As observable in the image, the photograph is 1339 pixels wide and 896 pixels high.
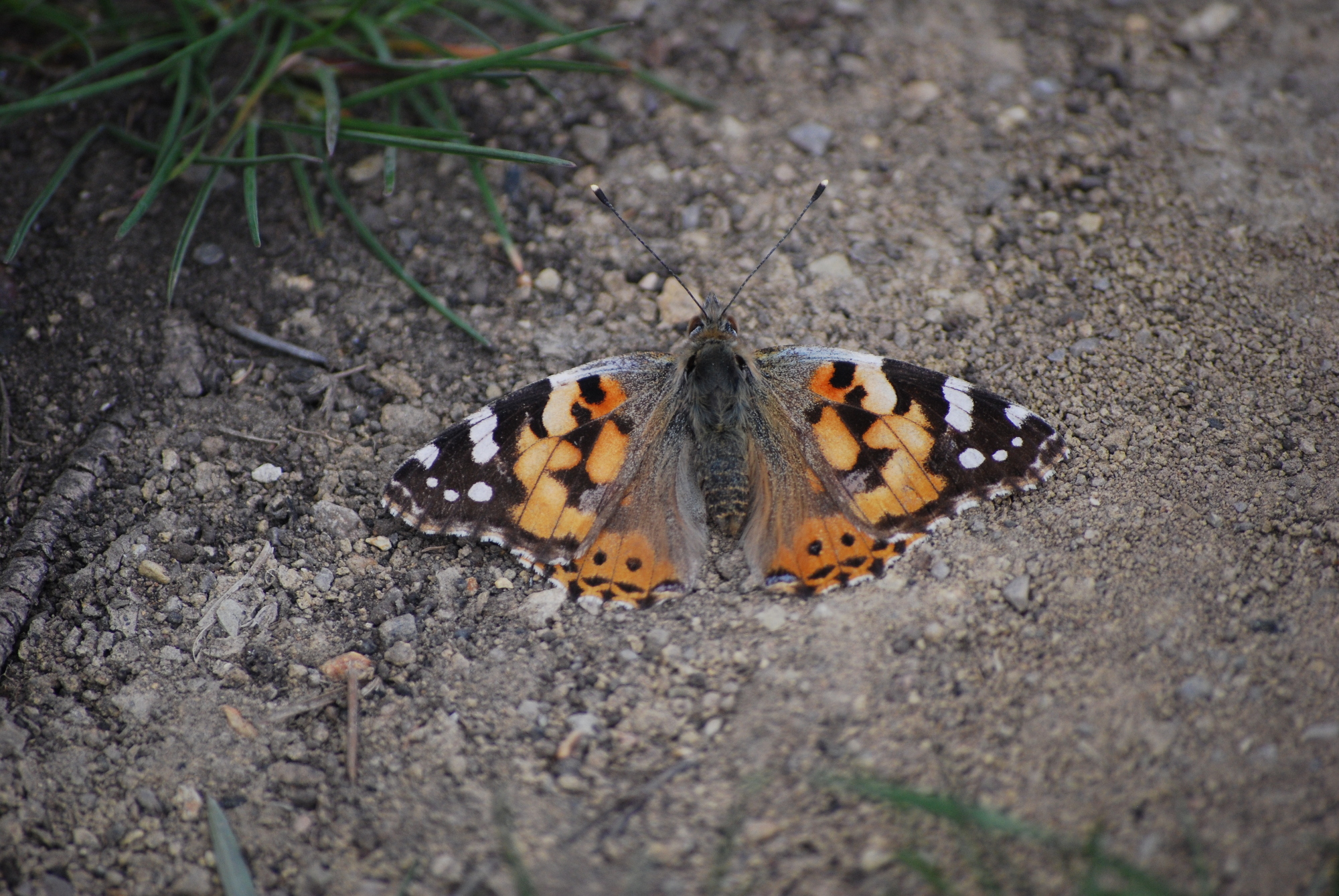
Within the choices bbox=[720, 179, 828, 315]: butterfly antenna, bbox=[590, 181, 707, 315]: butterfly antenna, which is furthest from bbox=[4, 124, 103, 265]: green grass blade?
bbox=[720, 179, 828, 315]: butterfly antenna

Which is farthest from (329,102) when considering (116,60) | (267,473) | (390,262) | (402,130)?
(267,473)

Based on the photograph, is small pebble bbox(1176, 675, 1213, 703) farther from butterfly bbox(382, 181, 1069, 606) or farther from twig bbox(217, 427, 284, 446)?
twig bbox(217, 427, 284, 446)

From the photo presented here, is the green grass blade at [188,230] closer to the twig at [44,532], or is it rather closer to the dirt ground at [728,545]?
the dirt ground at [728,545]

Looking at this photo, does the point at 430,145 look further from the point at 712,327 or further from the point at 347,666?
the point at 347,666

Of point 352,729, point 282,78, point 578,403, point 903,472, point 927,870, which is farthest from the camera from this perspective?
point 282,78

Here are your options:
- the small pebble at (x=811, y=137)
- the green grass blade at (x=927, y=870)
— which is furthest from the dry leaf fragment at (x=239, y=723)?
the small pebble at (x=811, y=137)

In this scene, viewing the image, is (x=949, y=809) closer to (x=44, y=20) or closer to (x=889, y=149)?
(x=889, y=149)

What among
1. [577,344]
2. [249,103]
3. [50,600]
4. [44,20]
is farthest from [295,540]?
[44,20]

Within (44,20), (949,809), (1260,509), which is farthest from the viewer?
(44,20)
